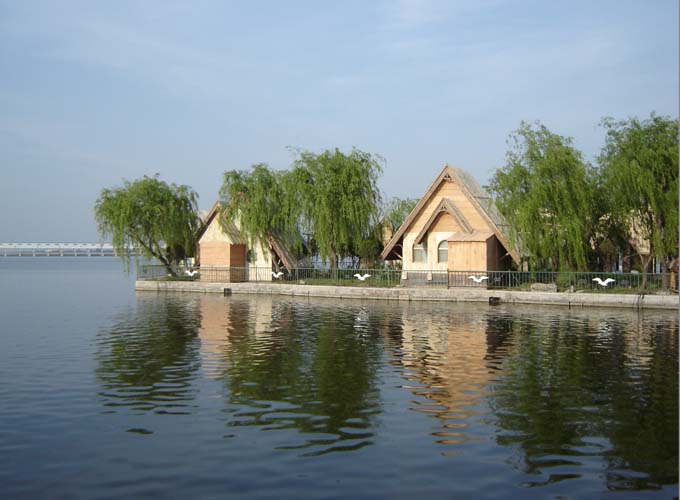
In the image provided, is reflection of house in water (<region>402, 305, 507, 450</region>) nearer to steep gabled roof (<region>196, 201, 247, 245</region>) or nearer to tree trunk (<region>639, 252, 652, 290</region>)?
tree trunk (<region>639, 252, 652, 290</region>)

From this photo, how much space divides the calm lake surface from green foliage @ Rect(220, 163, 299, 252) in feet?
86.3

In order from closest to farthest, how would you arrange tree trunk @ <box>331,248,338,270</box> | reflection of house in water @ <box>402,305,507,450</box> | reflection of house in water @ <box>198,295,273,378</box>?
reflection of house in water @ <box>402,305,507,450</box> < reflection of house in water @ <box>198,295,273,378</box> < tree trunk @ <box>331,248,338,270</box>

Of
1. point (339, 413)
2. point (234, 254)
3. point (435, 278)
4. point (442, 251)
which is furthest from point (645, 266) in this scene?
point (339, 413)

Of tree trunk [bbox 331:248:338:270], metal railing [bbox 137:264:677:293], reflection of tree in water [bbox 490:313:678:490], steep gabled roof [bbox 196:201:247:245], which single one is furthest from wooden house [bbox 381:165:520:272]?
reflection of tree in water [bbox 490:313:678:490]

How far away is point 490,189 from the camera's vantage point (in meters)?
48.6

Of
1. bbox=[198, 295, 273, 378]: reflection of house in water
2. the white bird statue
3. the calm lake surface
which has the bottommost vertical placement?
the calm lake surface

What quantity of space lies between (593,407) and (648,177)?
2981 cm

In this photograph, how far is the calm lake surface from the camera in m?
10.9

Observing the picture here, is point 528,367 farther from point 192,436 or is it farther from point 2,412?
point 2,412

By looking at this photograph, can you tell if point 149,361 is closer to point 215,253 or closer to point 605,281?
point 605,281

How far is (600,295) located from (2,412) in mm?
33875

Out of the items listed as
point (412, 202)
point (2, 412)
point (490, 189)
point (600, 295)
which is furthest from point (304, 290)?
point (2, 412)

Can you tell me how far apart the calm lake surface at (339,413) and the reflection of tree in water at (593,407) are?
55mm

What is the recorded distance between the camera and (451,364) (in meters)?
20.9
